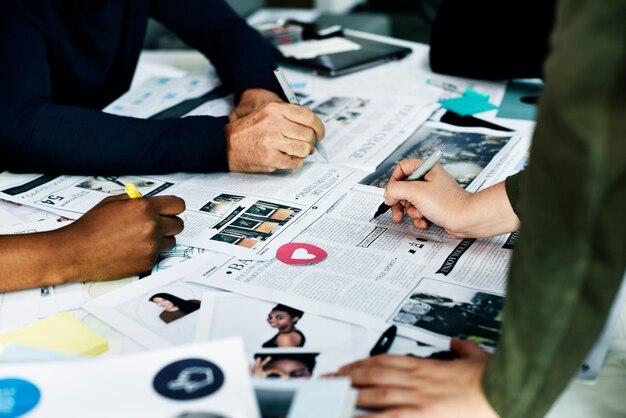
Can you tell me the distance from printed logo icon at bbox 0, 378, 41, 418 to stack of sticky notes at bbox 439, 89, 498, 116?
3.30ft

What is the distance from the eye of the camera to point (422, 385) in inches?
24.2

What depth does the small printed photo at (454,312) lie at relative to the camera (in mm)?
725

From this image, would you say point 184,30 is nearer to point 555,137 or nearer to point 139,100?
point 139,100

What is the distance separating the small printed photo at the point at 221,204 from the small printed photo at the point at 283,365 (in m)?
0.35

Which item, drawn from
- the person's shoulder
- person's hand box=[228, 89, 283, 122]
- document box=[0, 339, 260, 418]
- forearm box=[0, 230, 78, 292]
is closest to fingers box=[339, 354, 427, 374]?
document box=[0, 339, 260, 418]

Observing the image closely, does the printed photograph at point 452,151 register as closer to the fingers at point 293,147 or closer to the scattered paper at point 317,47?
the fingers at point 293,147

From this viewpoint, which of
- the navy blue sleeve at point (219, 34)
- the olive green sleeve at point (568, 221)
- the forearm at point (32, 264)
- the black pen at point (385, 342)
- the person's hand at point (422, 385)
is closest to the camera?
the olive green sleeve at point (568, 221)

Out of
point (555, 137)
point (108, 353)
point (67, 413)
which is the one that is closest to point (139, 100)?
point (108, 353)

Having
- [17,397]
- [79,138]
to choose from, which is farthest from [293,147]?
[17,397]

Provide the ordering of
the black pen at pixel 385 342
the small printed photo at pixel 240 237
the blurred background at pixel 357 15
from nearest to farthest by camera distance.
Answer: the black pen at pixel 385 342 < the small printed photo at pixel 240 237 < the blurred background at pixel 357 15

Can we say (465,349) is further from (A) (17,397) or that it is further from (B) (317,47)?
(B) (317,47)

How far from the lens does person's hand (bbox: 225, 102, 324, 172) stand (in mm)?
1103

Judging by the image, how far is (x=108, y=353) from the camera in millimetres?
711

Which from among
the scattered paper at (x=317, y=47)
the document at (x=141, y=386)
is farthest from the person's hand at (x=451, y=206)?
the scattered paper at (x=317, y=47)
